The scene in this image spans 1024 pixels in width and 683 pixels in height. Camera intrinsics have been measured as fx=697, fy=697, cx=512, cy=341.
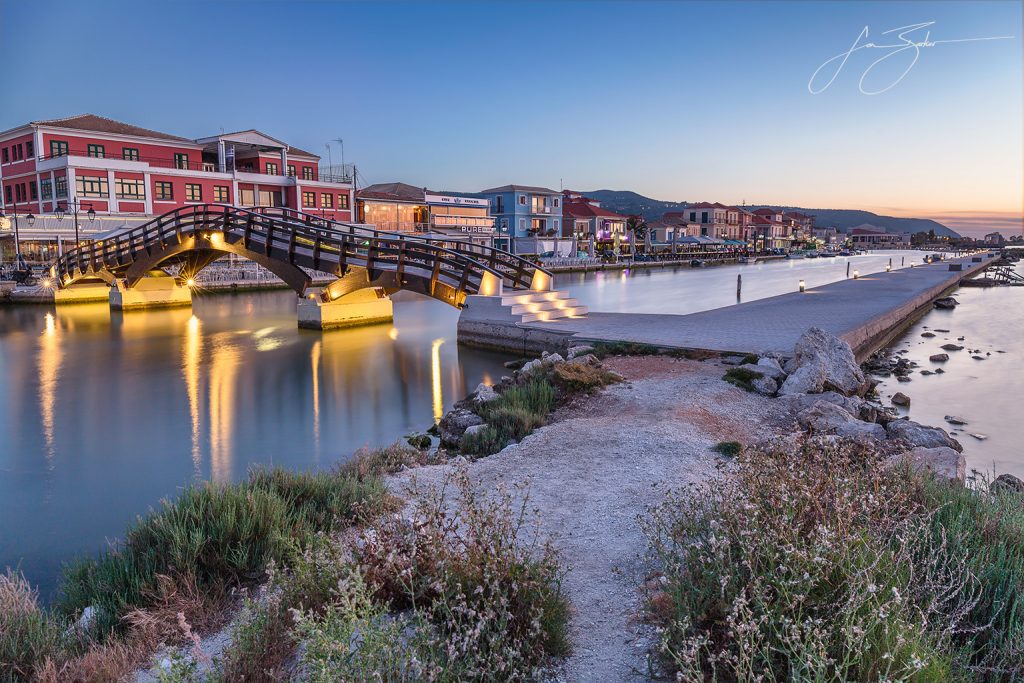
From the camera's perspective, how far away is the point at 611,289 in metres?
50.5

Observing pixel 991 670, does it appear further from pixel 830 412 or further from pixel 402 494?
pixel 830 412

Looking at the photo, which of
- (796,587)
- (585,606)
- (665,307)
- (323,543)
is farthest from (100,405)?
(665,307)

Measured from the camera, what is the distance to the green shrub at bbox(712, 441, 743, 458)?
7879mm

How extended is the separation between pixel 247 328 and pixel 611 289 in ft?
99.1

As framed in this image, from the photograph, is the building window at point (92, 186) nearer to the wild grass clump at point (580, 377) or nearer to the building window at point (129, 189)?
the building window at point (129, 189)

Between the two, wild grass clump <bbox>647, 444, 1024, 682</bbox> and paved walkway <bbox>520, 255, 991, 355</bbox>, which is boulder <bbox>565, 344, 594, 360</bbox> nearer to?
paved walkway <bbox>520, 255, 991, 355</bbox>

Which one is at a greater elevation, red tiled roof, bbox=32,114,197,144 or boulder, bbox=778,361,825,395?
red tiled roof, bbox=32,114,197,144

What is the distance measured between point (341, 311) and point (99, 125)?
117 feet

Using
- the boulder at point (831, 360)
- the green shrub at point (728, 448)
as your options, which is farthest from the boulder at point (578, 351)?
the green shrub at point (728, 448)

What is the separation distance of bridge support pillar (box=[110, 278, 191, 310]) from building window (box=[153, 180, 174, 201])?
19.0 m

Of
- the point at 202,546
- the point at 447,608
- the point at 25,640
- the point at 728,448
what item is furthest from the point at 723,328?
the point at 25,640

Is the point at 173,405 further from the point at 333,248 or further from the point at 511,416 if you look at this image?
the point at 333,248

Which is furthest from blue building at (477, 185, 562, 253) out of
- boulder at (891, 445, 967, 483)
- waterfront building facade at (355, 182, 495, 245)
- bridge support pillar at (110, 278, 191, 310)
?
boulder at (891, 445, 967, 483)

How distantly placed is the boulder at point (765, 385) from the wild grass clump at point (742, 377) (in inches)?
2.7
